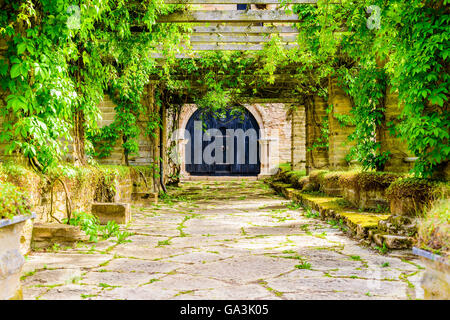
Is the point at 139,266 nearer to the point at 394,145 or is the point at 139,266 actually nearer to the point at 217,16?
the point at 217,16

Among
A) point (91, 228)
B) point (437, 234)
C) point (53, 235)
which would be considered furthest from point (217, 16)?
point (437, 234)

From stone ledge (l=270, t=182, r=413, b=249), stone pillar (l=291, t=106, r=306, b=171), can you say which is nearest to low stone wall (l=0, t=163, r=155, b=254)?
stone ledge (l=270, t=182, r=413, b=249)

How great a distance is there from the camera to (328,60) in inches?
321

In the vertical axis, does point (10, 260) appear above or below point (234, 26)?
below

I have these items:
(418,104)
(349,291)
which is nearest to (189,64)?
(418,104)

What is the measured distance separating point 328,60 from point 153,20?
400 centimetres

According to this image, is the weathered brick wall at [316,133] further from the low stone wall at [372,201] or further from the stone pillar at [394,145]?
the stone pillar at [394,145]

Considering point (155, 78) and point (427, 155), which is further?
point (155, 78)

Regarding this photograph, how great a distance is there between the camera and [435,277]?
221 cm

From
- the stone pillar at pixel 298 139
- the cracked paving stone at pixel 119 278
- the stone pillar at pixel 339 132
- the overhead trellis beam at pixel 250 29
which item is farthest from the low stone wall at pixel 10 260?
the stone pillar at pixel 298 139

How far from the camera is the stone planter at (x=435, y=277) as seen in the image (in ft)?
6.94

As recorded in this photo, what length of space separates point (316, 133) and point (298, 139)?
2415mm

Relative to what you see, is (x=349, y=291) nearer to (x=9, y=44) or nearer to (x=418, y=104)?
(x=418, y=104)

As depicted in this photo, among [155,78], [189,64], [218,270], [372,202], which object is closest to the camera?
[218,270]
